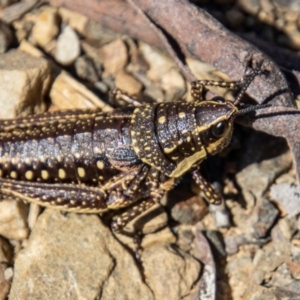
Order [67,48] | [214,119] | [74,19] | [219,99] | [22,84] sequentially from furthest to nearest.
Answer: [74,19]
[67,48]
[22,84]
[219,99]
[214,119]

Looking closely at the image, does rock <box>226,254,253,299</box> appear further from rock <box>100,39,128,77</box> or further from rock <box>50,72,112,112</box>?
rock <box>100,39,128,77</box>

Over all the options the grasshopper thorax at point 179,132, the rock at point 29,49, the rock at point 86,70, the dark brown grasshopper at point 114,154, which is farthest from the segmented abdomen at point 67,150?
the rock at point 29,49

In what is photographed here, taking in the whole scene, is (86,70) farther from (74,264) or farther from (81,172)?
(74,264)

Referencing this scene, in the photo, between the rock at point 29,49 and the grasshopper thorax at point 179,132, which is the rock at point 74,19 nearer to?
the rock at point 29,49


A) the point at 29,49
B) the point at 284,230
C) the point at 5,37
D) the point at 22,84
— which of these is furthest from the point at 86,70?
the point at 284,230

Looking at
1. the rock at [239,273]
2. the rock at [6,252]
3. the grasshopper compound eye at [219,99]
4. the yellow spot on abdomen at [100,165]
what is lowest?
the rock at [6,252]

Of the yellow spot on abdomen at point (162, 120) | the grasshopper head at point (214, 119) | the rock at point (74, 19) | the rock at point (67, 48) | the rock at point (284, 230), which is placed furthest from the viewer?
the rock at point (74, 19)

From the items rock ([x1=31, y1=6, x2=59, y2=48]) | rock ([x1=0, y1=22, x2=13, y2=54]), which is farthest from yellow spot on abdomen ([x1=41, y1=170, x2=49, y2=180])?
rock ([x1=31, y1=6, x2=59, y2=48])

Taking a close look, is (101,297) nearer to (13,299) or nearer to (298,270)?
(13,299)
